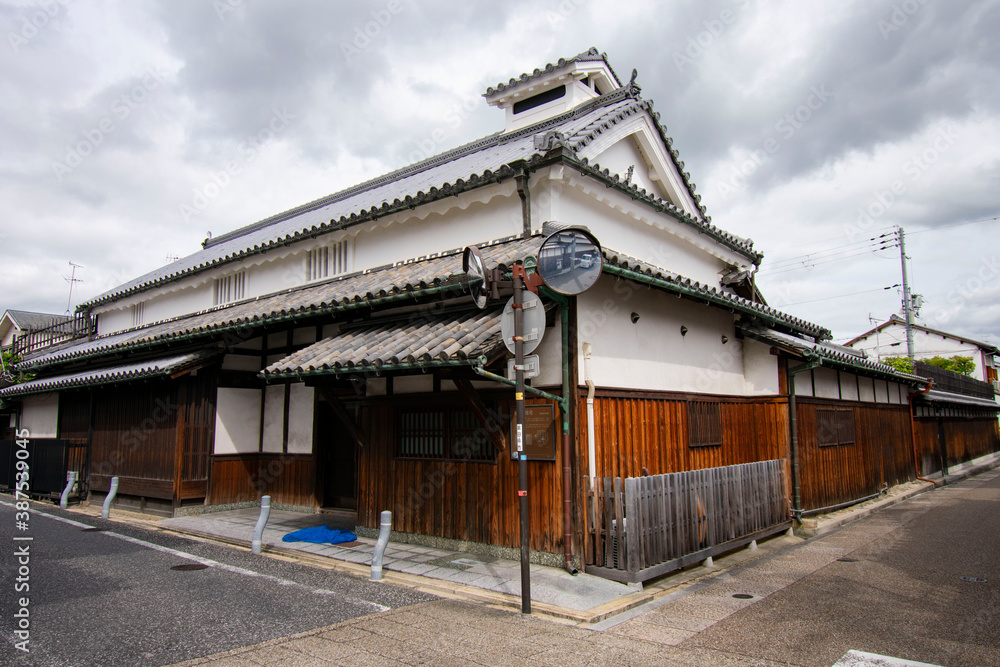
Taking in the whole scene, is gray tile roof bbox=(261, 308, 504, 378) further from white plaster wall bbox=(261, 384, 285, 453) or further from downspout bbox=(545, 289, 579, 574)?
white plaster wall bbox=(261, 384, 285, 453)

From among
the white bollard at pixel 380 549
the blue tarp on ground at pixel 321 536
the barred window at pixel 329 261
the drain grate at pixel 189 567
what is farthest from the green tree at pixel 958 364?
the drain grate at pixel 189 567

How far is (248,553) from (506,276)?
6195 millimetres

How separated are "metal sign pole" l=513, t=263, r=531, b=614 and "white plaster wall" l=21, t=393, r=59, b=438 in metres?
16.8

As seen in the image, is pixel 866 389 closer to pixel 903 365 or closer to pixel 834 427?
pixel 834 427

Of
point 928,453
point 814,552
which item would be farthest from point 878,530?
point 928,453

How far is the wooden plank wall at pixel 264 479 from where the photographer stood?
1258cm

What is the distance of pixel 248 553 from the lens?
9344mm

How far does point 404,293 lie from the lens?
8.78m

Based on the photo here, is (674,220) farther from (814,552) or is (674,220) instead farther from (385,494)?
(385,494)

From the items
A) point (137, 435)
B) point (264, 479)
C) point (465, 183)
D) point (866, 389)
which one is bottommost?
point (264, 479)

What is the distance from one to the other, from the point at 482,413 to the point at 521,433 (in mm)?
1714

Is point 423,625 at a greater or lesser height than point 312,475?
lesser

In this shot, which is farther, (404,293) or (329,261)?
(329,261)

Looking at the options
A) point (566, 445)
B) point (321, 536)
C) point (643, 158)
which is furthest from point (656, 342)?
point (321, 536)
